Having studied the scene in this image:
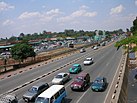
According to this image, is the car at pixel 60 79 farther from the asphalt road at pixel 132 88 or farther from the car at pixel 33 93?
the asphalt road at pixel 132 88

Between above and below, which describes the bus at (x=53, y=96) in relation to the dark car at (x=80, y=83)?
above

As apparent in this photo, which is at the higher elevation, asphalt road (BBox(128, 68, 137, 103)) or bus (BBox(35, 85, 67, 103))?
bus (BBox(35, 85, 67, 103))

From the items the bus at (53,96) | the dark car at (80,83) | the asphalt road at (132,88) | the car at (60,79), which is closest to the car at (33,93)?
the bus at (53,96)

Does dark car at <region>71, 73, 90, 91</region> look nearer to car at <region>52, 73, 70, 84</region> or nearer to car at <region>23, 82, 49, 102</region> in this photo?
car at <region>52, 73, 70, 84</region>

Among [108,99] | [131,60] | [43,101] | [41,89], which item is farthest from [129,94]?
[131,60]

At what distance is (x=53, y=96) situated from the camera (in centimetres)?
2245

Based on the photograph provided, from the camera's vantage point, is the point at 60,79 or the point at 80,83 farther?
the point at 60,79

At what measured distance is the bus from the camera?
21938 millimetres

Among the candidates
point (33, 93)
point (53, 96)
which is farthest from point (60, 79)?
point (53, 96)

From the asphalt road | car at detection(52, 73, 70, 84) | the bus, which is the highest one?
the bus

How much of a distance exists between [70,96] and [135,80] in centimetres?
2343

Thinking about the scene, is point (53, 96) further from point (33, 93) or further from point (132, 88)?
point (132, 88)

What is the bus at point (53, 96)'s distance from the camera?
21.9 meters

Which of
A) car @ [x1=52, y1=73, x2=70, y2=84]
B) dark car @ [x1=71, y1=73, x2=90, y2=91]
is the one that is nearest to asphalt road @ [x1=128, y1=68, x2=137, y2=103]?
dark car @ [x1=71, y1=73, x2=90, y2=91]
